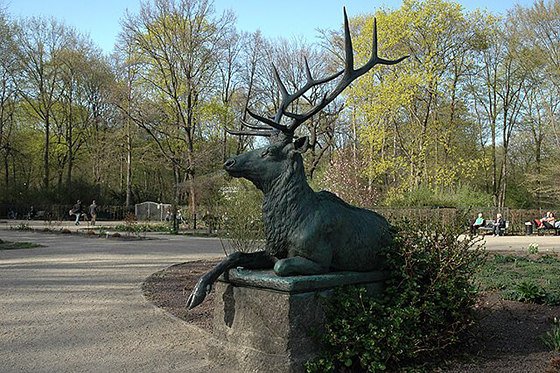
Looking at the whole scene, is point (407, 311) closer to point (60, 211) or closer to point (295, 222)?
point (295, 222)

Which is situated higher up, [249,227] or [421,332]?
[249,227]

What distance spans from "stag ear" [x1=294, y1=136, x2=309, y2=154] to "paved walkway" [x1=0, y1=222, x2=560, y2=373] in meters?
2.34

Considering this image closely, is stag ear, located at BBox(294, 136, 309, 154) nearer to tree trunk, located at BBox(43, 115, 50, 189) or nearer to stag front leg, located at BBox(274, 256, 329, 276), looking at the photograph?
stag front leg, located at BBox(274, 256, 329, 276)

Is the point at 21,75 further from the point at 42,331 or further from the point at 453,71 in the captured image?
the point at 42,331

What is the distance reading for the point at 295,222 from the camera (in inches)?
160

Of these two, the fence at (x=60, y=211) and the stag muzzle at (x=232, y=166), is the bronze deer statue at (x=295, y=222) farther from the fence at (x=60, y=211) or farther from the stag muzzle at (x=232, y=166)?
the fence at (x=60, y=211)

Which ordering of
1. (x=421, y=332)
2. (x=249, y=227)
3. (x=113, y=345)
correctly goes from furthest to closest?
(x=249, y=227) → (x=113, y=345) → (x=421, y=332)

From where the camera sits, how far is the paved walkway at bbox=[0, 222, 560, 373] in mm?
4559

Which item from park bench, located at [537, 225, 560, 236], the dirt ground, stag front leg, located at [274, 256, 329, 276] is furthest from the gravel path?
park bench, located at [537, 225, 560, 236]

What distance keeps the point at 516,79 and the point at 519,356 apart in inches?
1375

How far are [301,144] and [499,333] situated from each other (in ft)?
10.5

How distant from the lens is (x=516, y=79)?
3362 centimetres

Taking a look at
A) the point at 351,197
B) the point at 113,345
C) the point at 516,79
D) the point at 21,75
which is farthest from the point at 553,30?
the point at 21,75

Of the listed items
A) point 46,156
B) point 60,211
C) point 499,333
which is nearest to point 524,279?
point 499,333
